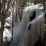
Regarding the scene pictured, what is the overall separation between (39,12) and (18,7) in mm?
2594

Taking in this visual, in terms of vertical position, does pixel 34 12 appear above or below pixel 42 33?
above

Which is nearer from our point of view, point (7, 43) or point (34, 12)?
point (7, 43)

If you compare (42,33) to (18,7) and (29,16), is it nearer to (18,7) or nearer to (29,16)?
(29,16)

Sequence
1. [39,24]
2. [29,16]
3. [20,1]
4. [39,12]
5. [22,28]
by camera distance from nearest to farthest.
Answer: [39,24], [39,12], [29,16], [22,28], [20,1]

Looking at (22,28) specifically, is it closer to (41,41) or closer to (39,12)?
(39,12)

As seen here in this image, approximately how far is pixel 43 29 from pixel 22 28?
3.13 meters

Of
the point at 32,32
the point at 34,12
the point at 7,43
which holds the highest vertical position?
the point at 34,12

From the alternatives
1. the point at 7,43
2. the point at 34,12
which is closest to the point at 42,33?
the point at 7,43

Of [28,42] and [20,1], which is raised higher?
[20,1]

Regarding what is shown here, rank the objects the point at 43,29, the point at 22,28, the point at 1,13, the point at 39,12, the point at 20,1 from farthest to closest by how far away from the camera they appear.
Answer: the point at 20,1
the point at 22,28
the point at 39,12
the point at 43,29
the point at 1,13

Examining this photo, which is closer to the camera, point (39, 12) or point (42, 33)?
point (42, 33)

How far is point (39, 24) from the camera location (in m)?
7.05

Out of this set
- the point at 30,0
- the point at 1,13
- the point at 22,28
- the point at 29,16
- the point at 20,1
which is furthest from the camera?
the point at 30,0

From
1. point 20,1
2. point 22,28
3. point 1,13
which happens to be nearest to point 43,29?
point 1,13
